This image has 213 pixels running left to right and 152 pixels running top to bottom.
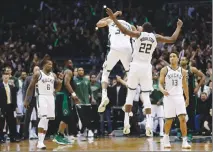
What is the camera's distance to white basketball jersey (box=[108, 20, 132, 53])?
12641 millimetres

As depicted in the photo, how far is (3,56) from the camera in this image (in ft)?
81.8

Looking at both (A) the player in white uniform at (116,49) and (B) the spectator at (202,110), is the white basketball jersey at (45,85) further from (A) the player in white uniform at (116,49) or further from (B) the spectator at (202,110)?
(B) the spectator at (202,110)

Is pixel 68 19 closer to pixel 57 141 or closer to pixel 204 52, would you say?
pixel 204 52

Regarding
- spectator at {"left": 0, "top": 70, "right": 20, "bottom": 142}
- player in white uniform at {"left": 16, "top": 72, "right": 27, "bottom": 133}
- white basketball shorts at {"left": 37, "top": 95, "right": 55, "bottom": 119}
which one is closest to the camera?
white basketball shorts at {"left": 37, "top": 95, "right": 55, "bottom": 119}

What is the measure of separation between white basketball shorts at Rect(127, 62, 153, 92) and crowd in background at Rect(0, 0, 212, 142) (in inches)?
322

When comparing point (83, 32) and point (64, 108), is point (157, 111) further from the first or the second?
point (83, 32)

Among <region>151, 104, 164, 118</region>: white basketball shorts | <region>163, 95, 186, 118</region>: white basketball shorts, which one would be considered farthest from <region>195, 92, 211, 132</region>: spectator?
<region>163, 95, 186, 118</region>: white basketball shorts

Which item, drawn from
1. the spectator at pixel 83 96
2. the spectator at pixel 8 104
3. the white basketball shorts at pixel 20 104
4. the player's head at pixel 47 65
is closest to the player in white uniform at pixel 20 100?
the white basketball shorts at pixel 20 104

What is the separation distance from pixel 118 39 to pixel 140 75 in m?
1.06

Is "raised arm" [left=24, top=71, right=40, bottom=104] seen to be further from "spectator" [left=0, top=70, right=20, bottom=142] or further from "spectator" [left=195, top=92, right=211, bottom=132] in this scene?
"spectator" [left=195, top=92, right=211, bottom=132]

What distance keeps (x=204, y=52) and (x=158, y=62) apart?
6.71 ft

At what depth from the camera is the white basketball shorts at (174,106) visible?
1316 cm

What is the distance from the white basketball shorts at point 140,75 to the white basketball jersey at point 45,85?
A: 9.19 feet

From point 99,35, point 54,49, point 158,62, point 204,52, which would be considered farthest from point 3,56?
point 204,52
